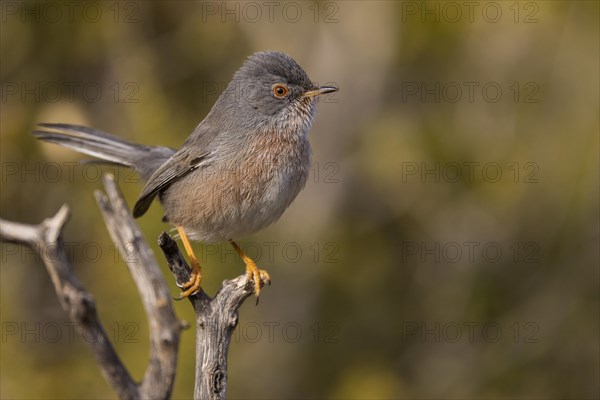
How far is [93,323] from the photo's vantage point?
143 inches

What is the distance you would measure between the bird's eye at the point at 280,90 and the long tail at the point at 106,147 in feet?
3.24

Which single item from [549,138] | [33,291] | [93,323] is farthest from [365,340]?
[93,323]

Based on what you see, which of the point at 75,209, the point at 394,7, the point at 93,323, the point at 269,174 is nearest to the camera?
the point at 93,323

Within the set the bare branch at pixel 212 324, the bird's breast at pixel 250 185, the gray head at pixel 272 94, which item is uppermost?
the gray head at pixel 272 94

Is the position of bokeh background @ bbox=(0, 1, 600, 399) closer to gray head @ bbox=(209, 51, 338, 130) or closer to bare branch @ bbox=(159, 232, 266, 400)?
gray head @ bbox=(209, 51, 338, 130)

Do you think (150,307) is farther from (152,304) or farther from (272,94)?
(272,94)

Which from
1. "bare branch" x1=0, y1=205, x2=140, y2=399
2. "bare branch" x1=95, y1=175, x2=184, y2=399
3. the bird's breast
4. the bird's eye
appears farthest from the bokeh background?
"bare branch" x1=0, y1=205, x2=140, y2=399

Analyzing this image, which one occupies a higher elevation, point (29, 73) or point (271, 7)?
point (271, 7)

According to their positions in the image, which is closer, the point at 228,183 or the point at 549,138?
the point at 228,183

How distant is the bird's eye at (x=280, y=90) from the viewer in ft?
16.9

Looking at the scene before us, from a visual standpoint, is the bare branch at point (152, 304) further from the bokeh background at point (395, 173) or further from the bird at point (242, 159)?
the bokeh background at point (395, 173)

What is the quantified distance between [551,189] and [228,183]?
3527 mm

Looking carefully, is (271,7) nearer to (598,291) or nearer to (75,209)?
(75,209)

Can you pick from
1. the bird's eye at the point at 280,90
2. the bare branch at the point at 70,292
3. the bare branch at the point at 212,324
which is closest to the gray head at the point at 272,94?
the bird's eye at the point at 280,90
